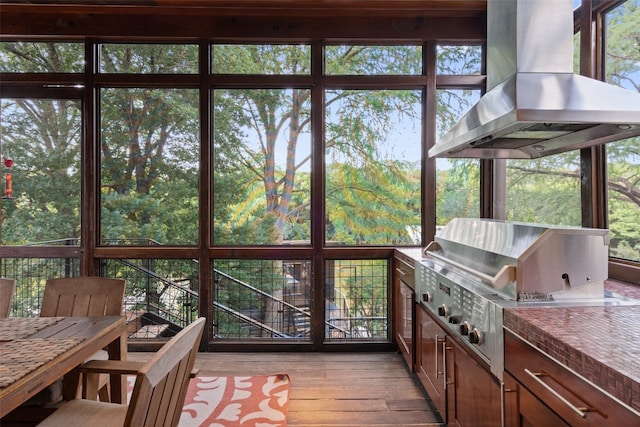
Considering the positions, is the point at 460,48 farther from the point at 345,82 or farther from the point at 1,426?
the point at 1,426

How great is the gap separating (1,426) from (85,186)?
2085 mm

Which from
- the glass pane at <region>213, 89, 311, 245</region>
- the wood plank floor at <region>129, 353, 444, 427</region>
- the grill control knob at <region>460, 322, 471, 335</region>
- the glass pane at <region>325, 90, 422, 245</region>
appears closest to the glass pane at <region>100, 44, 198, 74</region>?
the glass pane at <region>213, 89, 311, 245</region>

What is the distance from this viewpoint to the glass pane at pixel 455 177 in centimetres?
320

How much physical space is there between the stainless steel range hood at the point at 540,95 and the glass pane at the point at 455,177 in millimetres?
1058

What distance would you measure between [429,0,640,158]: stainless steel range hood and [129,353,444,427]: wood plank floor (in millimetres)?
1687

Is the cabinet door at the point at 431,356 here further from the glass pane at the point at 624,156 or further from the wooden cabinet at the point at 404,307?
the glass pane at the point at 624,156

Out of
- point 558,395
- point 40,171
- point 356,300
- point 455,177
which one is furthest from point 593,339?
point 40,171

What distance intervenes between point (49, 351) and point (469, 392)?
70.8 inches

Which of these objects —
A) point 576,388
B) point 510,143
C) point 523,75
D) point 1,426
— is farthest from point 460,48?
point 1,426

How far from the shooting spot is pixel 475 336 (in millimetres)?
1446

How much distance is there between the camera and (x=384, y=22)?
3080mm

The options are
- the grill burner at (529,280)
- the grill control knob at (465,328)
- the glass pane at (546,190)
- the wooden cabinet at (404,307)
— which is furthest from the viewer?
the wooden cabinet at (404,307)

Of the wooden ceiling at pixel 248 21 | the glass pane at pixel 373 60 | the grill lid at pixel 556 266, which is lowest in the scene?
the grill lid at pixel 556 266

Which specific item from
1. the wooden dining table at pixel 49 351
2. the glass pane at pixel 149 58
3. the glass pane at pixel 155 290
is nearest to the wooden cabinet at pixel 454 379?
the wooden dining table at pixel 49 351
